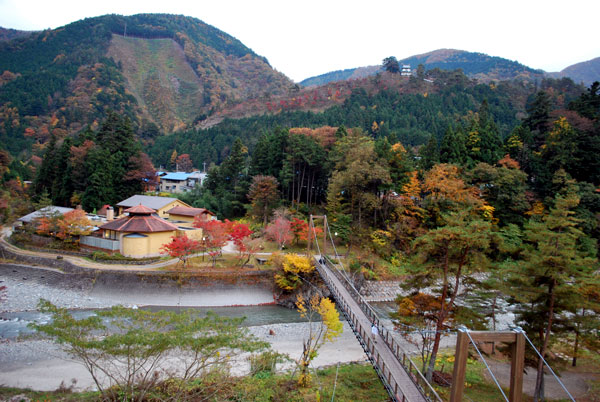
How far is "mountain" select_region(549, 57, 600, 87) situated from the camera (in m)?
110

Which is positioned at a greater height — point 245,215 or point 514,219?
point 514,219

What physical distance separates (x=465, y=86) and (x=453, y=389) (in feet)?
206

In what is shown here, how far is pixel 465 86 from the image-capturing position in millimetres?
57031

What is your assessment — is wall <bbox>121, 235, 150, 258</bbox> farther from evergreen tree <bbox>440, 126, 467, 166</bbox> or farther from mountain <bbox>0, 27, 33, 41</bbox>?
mountain <bbox>0, 27, 33, 41</bbox>

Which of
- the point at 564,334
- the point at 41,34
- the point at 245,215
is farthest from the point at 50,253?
the point at 41,34

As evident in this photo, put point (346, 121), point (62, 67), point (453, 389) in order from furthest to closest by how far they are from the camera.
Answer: point (62, 67) → point (346, 121) → point (453, 389)

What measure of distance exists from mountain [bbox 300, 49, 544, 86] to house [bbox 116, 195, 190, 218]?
8175 centimetres

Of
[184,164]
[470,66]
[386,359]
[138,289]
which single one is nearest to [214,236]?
[138,289]

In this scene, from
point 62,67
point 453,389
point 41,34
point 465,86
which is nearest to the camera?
point 453,389

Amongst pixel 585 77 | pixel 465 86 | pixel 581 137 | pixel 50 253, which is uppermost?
pixel 585 77

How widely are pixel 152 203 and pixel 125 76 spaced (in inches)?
3272

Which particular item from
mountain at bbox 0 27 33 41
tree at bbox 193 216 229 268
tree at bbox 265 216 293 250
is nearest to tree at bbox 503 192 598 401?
tree at bbox 265 216 293 250

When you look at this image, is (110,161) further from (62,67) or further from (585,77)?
(585,77)

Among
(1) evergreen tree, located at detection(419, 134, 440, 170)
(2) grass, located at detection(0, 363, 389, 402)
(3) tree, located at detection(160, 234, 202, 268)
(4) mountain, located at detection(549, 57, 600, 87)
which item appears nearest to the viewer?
(2) grass, located at detection(0, 363, 389, 402)
